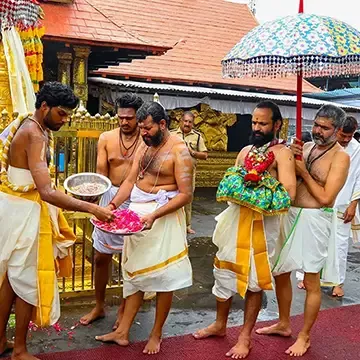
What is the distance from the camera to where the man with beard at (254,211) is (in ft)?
11.4

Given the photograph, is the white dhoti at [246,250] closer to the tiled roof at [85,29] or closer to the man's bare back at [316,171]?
the man's bare back at [316,171]

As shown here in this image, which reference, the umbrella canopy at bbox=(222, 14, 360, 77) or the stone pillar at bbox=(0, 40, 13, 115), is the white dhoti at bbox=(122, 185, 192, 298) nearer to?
the umbrella canopy at bbox=(222, 14, 360, 77)

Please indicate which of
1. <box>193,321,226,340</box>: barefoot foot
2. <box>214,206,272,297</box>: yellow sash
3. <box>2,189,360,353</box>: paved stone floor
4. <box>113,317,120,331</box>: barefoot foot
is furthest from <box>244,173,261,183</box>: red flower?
<box>113,317,120,331</box>: barefoot foot

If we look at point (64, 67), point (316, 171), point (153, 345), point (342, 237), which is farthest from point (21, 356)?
point (64, 67)

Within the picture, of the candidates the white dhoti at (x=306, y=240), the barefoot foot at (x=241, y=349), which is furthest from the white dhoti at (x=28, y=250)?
the white dhoti at (x=306, y=240)

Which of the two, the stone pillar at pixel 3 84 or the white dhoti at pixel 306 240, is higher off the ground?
the stone pillar at pixel 3 84

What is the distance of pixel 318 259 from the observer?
370cm

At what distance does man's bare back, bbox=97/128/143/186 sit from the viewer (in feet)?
13.9

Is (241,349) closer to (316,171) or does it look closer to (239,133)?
(316,171)

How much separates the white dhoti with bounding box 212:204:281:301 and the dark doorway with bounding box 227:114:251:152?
35.1 ft

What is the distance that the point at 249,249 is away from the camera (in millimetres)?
3584

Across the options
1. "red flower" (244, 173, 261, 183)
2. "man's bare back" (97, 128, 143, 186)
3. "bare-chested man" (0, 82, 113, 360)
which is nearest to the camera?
"bare-chested man" (0, 82, 113, 360)

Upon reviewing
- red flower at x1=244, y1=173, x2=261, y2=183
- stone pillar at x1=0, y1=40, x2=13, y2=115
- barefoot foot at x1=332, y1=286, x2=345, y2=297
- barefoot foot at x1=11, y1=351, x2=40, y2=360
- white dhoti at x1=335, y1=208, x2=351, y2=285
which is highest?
stone pillar at x1=0, y1=40, x2=13, y2=115

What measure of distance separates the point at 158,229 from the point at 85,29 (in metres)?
5.97
